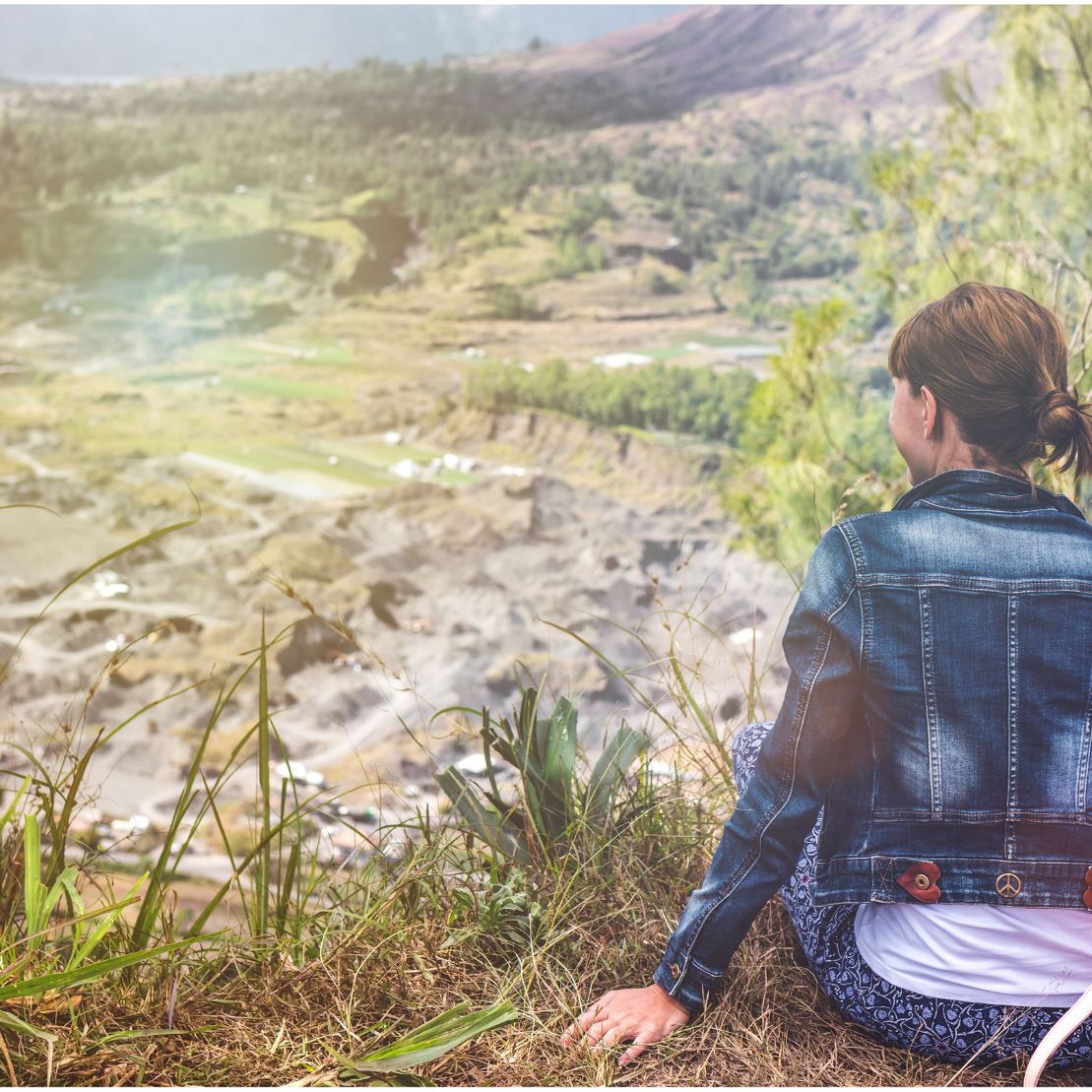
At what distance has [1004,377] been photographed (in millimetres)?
792

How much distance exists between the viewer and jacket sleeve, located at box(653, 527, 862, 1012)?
0.77 metres

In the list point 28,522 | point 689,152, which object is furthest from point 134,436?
point 689,152

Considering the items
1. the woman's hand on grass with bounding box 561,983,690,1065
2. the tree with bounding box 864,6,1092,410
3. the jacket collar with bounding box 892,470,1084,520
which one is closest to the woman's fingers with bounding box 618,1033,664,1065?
the woman's hand on grass with bounding box 561,983,690,1065

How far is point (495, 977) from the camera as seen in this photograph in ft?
3.34

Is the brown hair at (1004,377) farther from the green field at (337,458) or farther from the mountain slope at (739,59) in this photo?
the mountain slope at (739,59)

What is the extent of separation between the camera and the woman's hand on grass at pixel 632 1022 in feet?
2.91

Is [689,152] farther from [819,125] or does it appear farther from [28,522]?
[28,522]

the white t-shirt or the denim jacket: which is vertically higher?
the denim jacket

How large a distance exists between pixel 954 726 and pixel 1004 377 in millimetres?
331

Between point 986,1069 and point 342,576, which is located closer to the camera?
point 986,1069

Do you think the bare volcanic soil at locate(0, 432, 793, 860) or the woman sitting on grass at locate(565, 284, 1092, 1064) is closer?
the woman sitting on grass at locate(565, 284, 1092, 1064)

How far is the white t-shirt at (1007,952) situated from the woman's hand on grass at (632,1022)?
27 centimetres

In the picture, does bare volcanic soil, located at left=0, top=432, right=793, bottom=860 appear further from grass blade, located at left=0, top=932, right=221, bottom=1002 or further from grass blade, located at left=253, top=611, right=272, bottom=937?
grass blade, located at left=0, top=932, right=221, bottom=1002

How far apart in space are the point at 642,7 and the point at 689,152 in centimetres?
153
